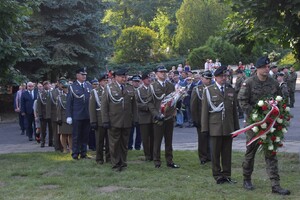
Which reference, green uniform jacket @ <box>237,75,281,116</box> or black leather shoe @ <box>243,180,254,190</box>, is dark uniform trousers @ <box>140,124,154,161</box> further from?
green uniform jacket @ <box>237,75,281,116</box>

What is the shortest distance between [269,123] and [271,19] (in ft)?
8.52

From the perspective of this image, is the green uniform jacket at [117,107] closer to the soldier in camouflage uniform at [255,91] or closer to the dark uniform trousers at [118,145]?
→ the dark uniform trousers at [118,145]

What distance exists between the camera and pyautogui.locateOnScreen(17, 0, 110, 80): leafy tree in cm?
2656

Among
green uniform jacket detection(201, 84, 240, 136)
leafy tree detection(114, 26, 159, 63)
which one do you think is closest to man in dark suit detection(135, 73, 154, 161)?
green uniform jacket detection(201, 84, 240, 136)

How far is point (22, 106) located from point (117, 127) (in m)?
8.29

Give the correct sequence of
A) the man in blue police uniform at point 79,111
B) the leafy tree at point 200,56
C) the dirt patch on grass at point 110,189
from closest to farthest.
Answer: the dirt patch on grass at point 110,189, the man in blue police uniform at point 79,111, the leafy tree at point 200,56

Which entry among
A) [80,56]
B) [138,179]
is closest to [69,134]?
[138,179]

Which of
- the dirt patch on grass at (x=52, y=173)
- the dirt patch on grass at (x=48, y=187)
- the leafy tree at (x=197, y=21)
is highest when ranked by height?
the leafy tree at (x=197, y=21)

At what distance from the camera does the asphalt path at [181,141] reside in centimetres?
1457

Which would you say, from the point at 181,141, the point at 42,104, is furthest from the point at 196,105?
the point at 42,104

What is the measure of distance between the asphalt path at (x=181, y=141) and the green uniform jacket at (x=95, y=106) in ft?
9.74

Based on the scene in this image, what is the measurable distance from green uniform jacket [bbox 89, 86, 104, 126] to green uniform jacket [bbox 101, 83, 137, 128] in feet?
2.59

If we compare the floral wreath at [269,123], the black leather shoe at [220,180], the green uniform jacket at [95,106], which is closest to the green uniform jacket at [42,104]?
the green uniform jacket at [95,106]

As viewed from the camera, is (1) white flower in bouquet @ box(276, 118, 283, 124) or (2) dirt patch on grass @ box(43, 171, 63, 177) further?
(2) dirt patch on grass @ box(43, 171, 63, 177)
